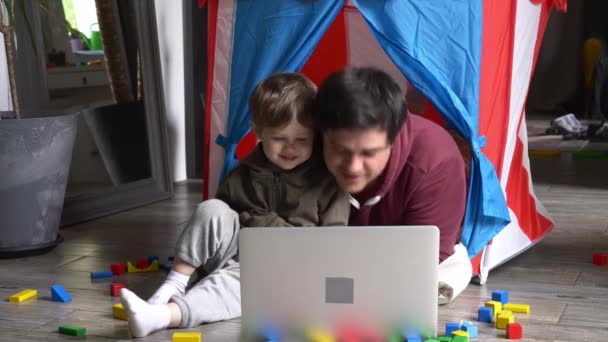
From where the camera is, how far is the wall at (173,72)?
13.4 ft

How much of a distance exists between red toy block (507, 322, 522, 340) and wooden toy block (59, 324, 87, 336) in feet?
3.24

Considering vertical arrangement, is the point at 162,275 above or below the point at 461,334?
below

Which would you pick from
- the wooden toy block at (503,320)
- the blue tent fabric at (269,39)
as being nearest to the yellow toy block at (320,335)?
the wooden toy block at (503,320)

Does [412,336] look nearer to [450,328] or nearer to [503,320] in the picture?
[450,328]

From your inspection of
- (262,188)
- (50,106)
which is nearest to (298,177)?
(262,188)

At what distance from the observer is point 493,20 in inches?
96.7

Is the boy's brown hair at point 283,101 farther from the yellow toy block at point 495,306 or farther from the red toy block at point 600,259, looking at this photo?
the red toy block at point 600,259

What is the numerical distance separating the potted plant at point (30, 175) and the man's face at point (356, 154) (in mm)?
1178

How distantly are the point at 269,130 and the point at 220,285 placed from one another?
401 mm

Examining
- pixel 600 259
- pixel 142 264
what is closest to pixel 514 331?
pixel 600 259

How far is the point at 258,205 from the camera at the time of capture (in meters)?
2.25

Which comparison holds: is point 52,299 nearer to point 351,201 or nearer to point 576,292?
point 351,201

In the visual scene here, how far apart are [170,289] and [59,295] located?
406 millimetres

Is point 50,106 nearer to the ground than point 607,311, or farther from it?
farther from it
